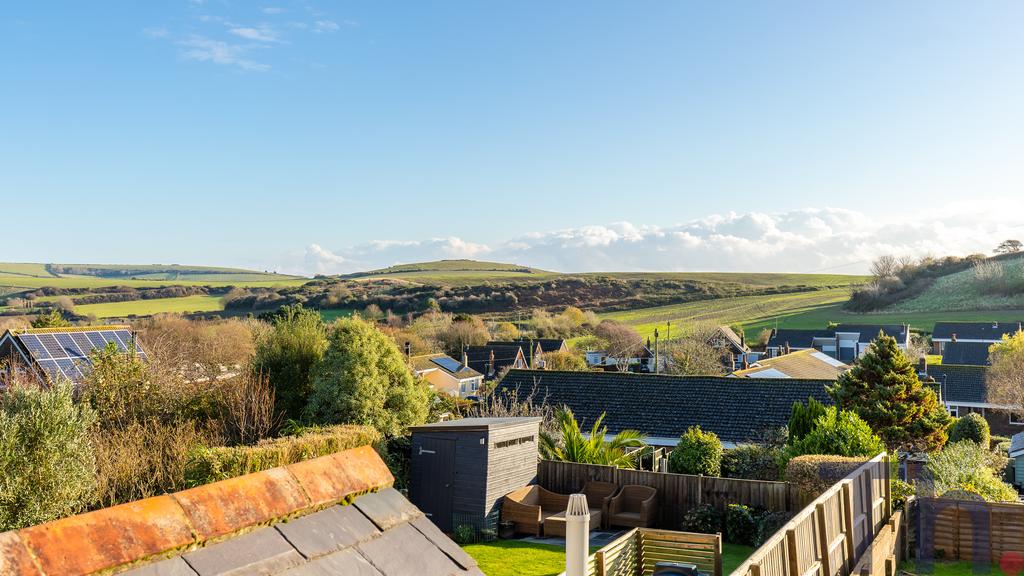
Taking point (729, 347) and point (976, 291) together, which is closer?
point (729, 347)

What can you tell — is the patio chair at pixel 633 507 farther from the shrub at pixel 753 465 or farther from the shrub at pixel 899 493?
the shrub at pixel 899 493

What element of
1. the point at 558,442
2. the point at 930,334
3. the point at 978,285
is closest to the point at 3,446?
the point at 558,442

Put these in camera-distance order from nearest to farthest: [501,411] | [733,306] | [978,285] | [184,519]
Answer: [184,519]
[501,411]
[978,285]
[733,306]

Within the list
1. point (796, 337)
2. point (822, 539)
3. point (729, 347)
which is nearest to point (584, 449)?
point (822, 539)

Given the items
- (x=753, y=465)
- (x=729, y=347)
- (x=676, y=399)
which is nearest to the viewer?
(x=753, y=465)

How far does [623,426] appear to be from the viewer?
22.9 m

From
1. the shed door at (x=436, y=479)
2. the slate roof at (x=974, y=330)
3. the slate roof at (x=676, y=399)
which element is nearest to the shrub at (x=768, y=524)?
the shed door at (x=436, y=479)

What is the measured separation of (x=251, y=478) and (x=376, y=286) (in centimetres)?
10086

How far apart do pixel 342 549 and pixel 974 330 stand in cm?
7899

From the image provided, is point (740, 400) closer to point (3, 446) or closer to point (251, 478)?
point (3, 446)

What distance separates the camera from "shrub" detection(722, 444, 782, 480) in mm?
17578

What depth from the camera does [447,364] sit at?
51.1 m

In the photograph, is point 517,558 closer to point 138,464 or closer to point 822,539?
point 822,539

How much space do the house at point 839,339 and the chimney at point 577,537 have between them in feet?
214
